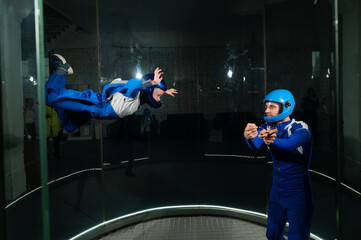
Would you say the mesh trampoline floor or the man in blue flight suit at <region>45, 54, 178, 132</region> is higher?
the man in blue flight suit at <region>45, 54, 178, 132</region>

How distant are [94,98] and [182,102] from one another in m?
1.99

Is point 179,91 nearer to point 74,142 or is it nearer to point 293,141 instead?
point 74,142

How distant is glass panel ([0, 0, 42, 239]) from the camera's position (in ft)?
6.96

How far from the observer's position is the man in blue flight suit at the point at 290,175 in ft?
8.32

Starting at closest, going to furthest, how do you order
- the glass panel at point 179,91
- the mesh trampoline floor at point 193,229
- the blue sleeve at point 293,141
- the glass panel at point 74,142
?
the blue sleeve at point 293,141, the glass panel at point 74,142, the mesh trampoline floor at point 193,229, the glass panel at point 179,91

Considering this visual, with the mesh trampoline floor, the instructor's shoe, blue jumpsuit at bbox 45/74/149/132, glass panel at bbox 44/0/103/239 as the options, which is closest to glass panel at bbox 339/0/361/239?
the mesh trampoline floor

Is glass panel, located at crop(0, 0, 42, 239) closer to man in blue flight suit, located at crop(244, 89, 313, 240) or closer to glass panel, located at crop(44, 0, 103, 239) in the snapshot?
glass panel, located at crop(44, 0, 103, 239)

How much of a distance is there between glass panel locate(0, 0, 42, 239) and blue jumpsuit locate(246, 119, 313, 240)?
2.04 m

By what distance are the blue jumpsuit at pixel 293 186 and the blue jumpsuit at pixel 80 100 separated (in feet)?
4.42

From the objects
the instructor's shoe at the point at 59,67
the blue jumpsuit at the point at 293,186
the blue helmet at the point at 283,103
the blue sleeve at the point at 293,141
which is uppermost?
the instructor's shoe at the point at 59,67

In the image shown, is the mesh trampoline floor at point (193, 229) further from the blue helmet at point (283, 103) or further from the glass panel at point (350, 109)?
the blue helmet at point (283, 103)

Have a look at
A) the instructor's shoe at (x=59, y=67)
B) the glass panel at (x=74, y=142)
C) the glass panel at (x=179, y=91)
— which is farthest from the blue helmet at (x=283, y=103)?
the glass panel at (x=74, y=142)

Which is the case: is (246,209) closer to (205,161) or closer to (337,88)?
(205,161)

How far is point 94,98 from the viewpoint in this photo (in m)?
2.44
